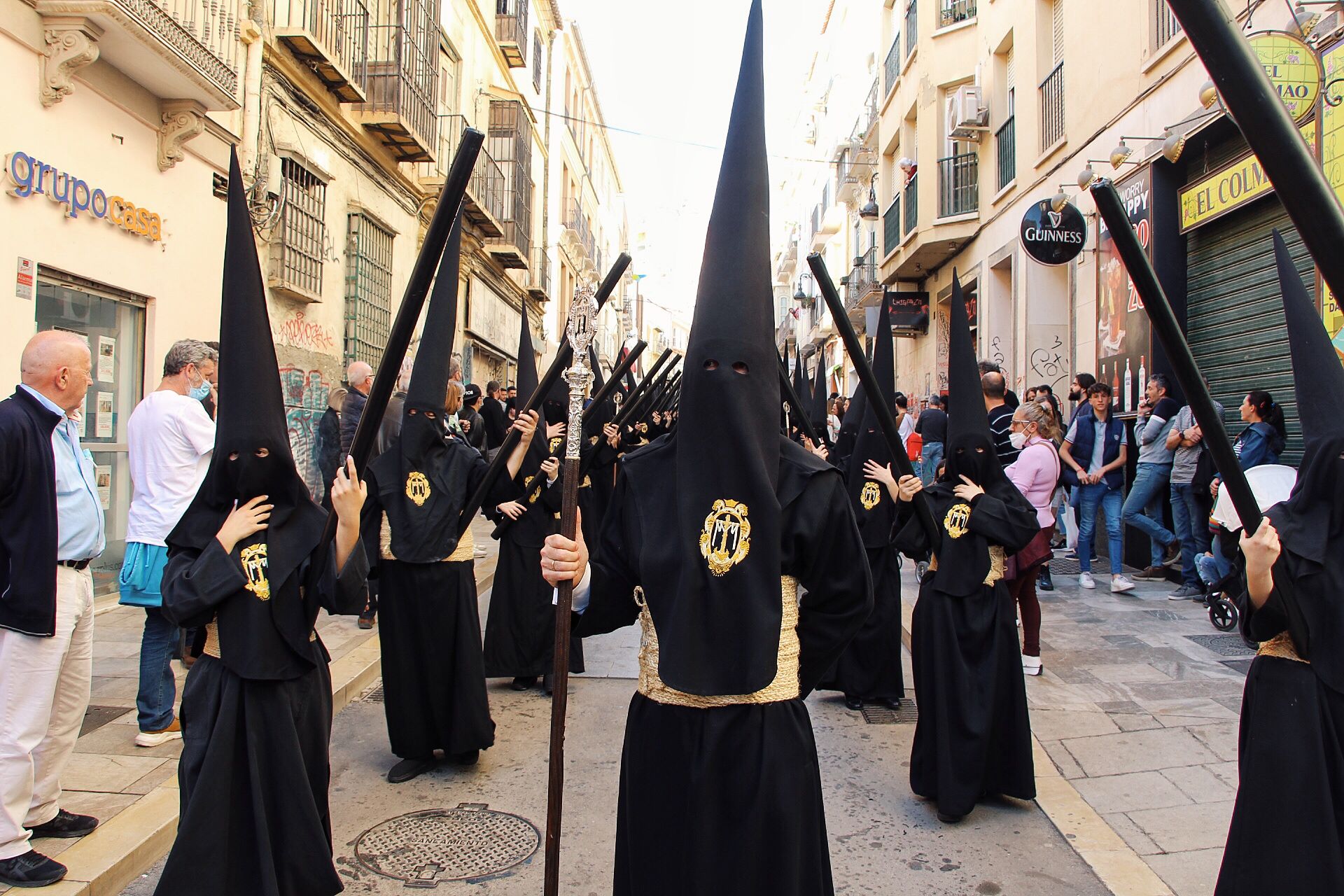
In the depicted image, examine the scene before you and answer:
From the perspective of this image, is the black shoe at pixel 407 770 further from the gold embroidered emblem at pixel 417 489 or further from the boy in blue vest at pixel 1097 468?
the boy in blue vest at pixel 1097 468

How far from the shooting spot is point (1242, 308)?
33.1 ft

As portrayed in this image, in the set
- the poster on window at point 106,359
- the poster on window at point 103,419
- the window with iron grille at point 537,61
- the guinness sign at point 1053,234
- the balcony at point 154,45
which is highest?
the window with iron grille at point 537,61

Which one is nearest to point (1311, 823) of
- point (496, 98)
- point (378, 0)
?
point (378, 0)

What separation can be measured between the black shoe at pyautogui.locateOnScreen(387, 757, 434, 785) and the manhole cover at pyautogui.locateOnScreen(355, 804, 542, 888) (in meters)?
0.48

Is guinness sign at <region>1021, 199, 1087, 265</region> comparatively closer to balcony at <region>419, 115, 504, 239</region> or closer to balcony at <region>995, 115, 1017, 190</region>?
balcony at <region>995, 115, 1017, 190</region>

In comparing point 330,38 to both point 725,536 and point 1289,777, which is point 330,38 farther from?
point 1289,777

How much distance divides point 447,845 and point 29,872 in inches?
63.4

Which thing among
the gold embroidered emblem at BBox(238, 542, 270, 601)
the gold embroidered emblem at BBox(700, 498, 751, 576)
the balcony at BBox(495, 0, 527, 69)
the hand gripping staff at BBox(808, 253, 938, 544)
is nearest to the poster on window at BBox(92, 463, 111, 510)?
the gold embroidered emblem at BBox(238, 542, 270, 601)

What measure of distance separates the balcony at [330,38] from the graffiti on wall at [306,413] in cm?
394

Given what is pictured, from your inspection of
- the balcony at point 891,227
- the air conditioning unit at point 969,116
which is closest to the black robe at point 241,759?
the air conditioning unit at point 969,116

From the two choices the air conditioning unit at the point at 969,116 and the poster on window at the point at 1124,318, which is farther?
the air conditioning unit at the point at 969,116

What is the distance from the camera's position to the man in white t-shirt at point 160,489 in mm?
5242

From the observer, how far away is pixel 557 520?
785 cm

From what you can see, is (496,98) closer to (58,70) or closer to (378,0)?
(378,0)
